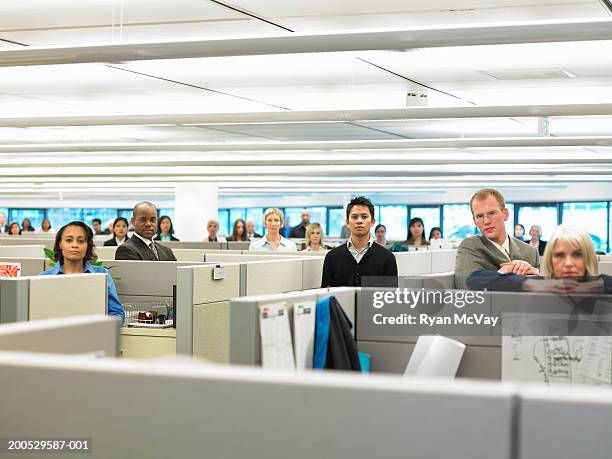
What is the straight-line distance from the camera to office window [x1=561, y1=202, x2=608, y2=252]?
1844cm

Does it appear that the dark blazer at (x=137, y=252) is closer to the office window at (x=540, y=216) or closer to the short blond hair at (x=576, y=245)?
the short blond hair at (x=576, y=245)

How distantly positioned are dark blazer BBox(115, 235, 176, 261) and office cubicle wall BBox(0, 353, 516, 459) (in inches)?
163

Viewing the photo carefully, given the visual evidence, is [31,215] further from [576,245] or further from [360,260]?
[576,245]

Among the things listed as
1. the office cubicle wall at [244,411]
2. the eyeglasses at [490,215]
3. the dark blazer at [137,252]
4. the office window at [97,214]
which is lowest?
the office cubicle wall at [244,411]

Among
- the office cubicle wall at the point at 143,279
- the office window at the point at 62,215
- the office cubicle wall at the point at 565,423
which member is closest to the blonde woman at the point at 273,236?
the office cubicle wall at the point at 143,279

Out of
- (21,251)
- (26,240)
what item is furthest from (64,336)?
(26,240)

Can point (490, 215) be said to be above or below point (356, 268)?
above

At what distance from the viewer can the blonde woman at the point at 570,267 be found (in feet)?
8.21

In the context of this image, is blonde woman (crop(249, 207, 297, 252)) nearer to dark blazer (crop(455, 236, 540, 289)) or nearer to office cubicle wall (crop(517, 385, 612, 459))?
dark blazer (crop(455, 236, 540, 289))

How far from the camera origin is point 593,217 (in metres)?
18.5

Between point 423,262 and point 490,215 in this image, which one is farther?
point 423,262

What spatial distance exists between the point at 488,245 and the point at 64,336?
210 cm

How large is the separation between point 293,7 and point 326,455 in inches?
148

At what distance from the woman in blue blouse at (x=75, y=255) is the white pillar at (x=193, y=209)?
10.9 metres
